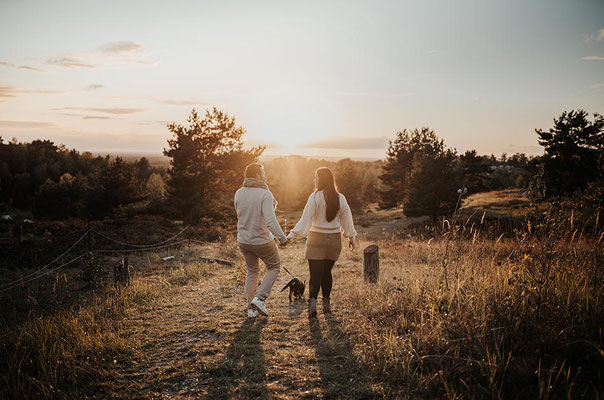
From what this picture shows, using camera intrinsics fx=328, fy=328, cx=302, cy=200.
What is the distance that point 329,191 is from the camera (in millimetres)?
4973

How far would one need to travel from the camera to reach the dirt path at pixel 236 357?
10.3 feet

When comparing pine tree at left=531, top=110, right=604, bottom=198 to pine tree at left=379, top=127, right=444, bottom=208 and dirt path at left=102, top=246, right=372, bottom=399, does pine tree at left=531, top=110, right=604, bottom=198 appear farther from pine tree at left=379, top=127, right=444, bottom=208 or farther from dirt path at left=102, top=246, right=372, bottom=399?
dirt path at left=102, top=246, right=372, bottom=399

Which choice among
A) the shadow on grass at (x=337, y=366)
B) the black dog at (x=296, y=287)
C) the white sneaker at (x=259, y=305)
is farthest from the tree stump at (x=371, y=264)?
the white sneaker at (x=259, y=305)

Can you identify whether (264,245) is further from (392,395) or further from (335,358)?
(392,395)

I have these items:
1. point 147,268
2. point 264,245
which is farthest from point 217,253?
point 264,245

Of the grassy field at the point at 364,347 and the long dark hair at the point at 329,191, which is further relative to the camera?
the long dark hair at the point at 329,191

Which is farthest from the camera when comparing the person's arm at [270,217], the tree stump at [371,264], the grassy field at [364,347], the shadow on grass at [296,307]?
the tree stump at [371,264]

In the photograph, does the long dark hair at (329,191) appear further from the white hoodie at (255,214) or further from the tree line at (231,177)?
the tree line at (231,177)

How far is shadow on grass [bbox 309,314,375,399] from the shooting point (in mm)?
3043

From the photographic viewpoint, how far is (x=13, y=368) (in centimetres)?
337

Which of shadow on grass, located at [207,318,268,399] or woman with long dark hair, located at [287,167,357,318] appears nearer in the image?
shadow on grass, located at [207,318,268,399]

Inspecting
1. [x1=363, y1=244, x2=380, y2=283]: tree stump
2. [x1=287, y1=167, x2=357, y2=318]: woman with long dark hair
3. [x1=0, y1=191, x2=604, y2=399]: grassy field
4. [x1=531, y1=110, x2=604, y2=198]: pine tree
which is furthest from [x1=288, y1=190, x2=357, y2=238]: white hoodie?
[x1=531, y1=110, x2=604, y2=198]: pine tree

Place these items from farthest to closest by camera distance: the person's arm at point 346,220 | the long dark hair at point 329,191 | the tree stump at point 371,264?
the tree stump at point 371,264
the person's arm at point 346,220
the long dark hair at point 329,191

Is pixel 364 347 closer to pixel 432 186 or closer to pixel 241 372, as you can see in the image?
pixel 241 372
